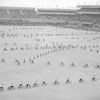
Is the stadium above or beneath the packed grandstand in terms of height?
beneath

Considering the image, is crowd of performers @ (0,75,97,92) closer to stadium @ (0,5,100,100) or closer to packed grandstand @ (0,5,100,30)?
stadium @ (0,5,100,100)

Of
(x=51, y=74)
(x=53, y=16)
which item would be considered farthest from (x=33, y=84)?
(x=53, y=16)

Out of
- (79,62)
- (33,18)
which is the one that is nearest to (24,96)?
(79,62)

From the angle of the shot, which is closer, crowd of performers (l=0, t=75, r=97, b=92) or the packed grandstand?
crowd of performers (l=0, t=75, r=97, b=92)

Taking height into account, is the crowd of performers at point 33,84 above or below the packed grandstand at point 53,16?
below

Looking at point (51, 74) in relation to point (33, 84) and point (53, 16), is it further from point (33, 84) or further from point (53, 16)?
point (53, 16)

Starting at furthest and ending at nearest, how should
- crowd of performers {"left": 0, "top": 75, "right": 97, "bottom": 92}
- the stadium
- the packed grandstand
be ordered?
the packed grandstand, crowd of performers {"left": 0, "top": 75, "right": 97, "bottom": 92}, the stadium

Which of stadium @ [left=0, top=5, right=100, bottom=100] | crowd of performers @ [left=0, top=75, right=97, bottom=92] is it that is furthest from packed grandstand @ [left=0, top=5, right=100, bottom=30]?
crowd of performers @ [left=0, top=75, right=97, bottom=92]

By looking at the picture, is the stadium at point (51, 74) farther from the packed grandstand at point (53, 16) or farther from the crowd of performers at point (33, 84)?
the packed grandstand at point (53, 16)

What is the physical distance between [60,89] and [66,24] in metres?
74.8

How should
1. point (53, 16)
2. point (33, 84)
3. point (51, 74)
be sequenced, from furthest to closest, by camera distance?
point (53, 16)
point (51, 74)
point (33, 84)

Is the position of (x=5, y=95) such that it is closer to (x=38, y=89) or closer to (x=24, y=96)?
(x=24, y=96)

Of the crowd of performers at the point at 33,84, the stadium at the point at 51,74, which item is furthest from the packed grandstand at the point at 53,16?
the crowd of performers at the point at 33,84

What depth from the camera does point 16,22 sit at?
9306cm
